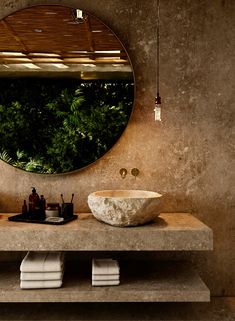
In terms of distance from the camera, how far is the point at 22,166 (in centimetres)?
281

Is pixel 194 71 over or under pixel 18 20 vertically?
under

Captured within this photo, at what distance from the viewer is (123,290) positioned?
2285mm

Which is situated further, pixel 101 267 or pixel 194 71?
pixel 194 71

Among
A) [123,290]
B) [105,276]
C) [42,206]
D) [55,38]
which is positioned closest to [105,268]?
[105,276]

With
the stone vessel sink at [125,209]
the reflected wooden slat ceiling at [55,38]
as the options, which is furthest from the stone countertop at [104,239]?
the reflected wooden slat ceiling at [55,38]

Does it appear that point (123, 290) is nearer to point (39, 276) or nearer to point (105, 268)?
point (105, 268)

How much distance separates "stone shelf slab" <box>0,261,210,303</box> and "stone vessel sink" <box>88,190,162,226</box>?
1.27 ft

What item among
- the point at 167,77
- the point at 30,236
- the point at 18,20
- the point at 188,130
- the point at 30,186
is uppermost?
the point at 18,20

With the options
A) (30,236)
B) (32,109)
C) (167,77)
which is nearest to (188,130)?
(167,77)

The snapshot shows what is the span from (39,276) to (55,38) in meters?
1.62

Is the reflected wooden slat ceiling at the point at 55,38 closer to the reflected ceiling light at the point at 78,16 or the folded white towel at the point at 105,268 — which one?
the reflected ceiling light at the point at 78,16

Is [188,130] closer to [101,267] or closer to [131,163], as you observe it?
[131,163]

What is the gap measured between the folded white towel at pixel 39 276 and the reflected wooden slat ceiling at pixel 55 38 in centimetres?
146

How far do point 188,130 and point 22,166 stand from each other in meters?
1.24
